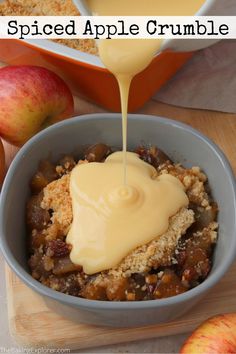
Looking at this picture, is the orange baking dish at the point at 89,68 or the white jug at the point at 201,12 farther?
the orange baking dish at the point at 89,68

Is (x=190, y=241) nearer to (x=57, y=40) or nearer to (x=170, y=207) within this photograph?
(x=170, y=207)

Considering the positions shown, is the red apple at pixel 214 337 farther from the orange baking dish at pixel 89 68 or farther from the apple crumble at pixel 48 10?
the apple crumble at pixel 48 10

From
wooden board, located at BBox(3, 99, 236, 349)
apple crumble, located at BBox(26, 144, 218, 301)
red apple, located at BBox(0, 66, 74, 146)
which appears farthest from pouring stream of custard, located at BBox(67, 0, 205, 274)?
red apple, located at BBox(0, 66, 74, 146)

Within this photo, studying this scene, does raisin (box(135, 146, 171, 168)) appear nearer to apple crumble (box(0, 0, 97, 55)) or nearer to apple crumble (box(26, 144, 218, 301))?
apple crumble (box(26, 144, 218, 301))

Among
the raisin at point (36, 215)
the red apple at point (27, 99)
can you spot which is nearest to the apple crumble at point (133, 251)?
the raisin at point (36, 215)

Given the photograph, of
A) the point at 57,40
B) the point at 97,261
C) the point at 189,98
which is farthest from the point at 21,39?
the point at 97,261

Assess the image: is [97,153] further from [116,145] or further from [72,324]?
[72,324]
